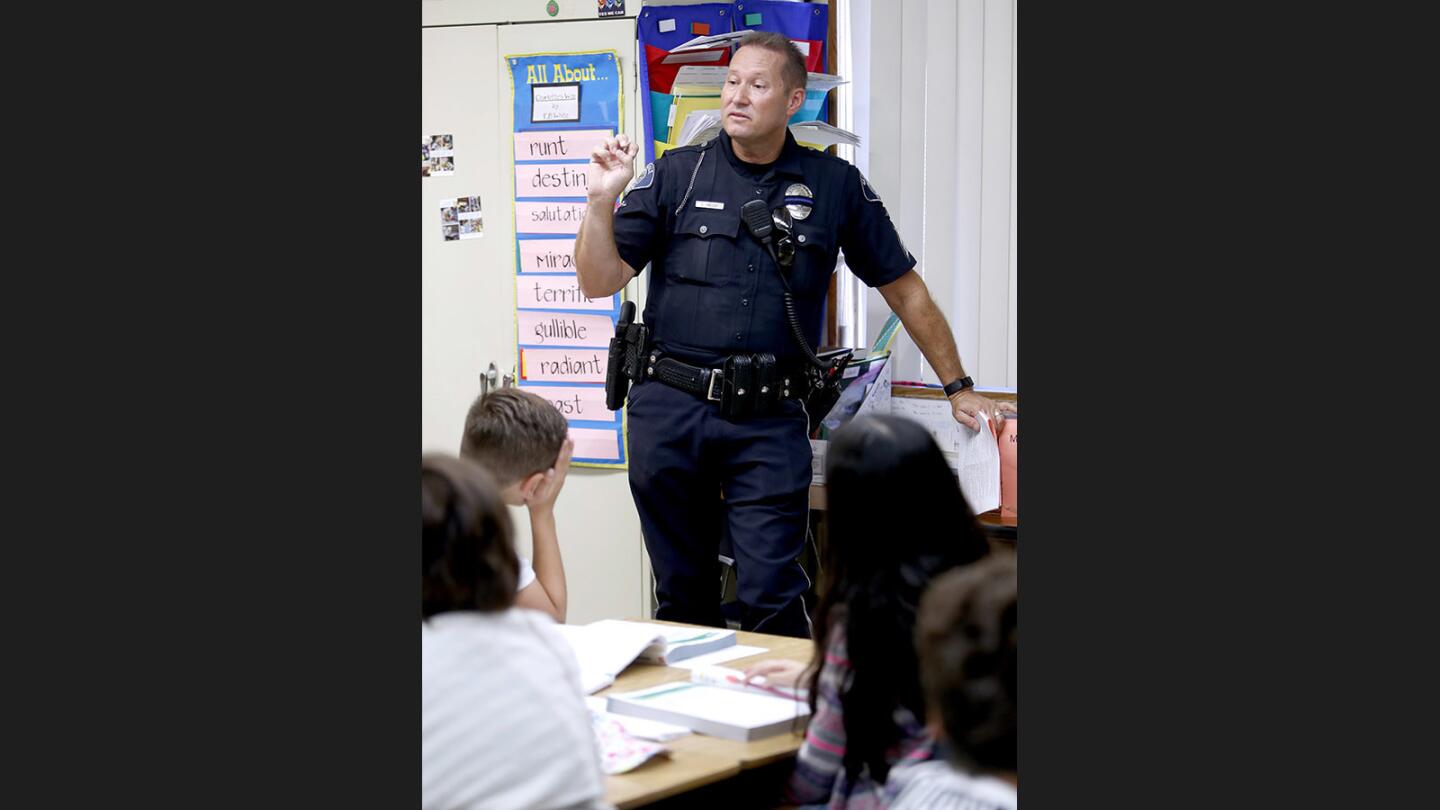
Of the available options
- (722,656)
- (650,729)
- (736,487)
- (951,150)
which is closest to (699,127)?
(951,150)

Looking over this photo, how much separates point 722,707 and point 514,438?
45 cm

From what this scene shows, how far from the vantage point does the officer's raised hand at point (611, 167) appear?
2.27 m

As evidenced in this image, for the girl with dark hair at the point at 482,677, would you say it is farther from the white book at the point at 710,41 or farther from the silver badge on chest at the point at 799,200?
the white book at the point at 710,41

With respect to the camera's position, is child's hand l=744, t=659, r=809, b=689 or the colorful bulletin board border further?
the colorful bulletin board border

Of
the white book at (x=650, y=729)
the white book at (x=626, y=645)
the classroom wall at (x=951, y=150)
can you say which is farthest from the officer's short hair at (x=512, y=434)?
the classroom wall at (x=951, y=150)

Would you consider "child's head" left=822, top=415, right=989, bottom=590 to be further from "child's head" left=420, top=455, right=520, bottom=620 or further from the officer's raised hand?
the officer's raised hand

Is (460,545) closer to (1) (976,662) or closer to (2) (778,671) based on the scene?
(1) (976,662)

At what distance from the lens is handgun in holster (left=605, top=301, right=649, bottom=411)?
2723 mm

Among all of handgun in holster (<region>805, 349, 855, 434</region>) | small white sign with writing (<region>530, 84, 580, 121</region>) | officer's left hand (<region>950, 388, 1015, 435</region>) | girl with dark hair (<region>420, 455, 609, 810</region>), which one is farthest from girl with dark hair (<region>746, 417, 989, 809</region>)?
small white sign with writing (<region>530, 84, 580, 121</region>)

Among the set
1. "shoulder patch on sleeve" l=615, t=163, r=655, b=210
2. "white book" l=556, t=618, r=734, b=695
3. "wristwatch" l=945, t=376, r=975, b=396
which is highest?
"shoulder patch on sleeve" l=615, t=163, r=655, b=210

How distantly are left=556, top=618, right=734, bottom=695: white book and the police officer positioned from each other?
2.00ft

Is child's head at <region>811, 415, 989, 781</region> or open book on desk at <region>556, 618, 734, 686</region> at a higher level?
child's head at <region>811, 415, 989, 781</region>

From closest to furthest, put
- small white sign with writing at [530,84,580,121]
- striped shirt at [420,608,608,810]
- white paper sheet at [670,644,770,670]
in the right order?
striped shirt at [420,608,608,810]
white paper sheet at [670,644,770,670]
small white sign with writing at [530,84,580,121]

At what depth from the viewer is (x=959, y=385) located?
8.39 feet
